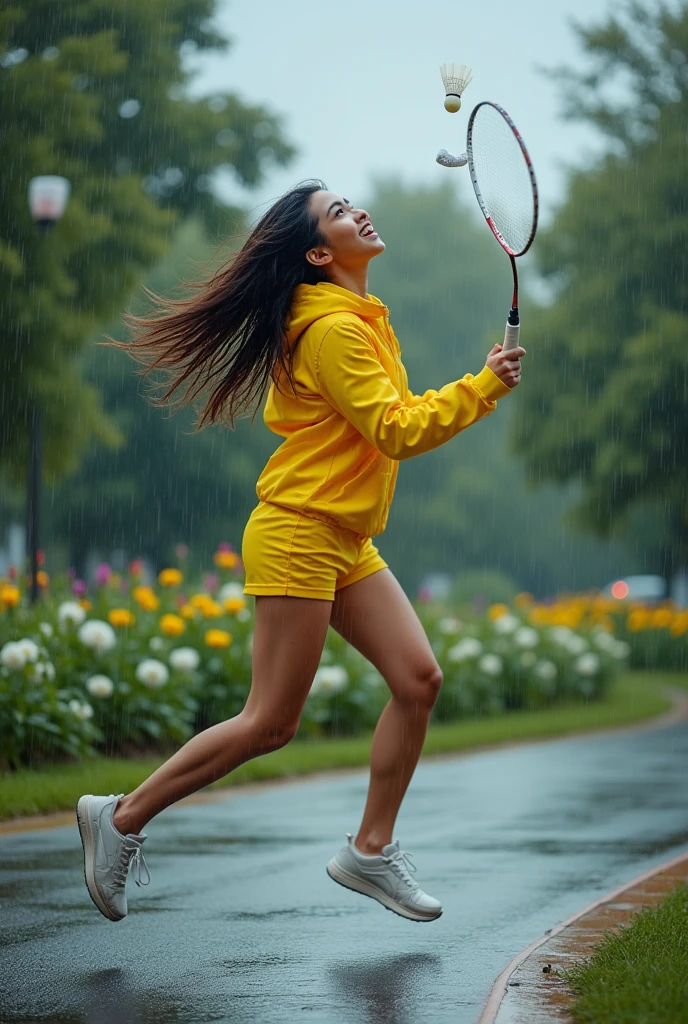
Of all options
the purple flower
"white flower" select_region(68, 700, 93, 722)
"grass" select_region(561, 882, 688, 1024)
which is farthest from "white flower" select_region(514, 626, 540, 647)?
"grass" select_region(561, 882, 688, 1024)

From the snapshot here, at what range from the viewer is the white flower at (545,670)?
681 inches

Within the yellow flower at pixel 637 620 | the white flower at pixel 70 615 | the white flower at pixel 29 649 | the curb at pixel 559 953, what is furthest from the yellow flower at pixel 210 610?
the yellow flower at pixel 637 620

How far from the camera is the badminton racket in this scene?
4551mm

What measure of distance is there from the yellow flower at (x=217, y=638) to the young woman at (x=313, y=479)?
687 cm

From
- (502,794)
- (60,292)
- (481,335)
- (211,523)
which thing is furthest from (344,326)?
(481,335)

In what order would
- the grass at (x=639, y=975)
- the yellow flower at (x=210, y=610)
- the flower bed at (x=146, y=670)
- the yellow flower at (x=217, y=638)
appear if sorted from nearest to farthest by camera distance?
the grass at (x=639, y=975), the flower bed at (x=146, y=670), the yellow flower at (x=217, y=638), the yellow flower at (x=210, y=610)

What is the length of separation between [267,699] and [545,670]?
13.1m

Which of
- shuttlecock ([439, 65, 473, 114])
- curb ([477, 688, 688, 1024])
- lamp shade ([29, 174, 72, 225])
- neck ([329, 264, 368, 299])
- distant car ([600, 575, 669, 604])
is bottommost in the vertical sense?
distant car ([600, 575, 669, 604])

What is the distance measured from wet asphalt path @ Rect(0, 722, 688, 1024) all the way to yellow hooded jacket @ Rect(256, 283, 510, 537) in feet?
4.15

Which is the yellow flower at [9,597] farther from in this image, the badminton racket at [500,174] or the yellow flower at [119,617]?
the badminton racket at [500,174]

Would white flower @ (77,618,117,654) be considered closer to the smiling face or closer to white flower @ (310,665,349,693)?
white flower @ (310,665,349,693)

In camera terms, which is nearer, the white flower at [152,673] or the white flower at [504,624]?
the white flower at [152,673]

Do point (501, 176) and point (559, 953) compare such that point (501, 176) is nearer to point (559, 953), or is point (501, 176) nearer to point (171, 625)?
point (559, 953)

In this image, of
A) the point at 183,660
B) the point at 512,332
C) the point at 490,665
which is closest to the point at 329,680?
the point at 183,660
